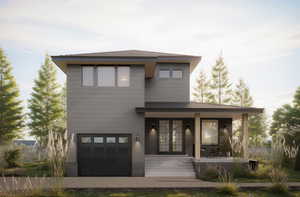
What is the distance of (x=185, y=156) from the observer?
13.6m

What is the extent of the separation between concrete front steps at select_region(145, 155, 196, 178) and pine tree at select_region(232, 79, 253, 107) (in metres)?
17.0

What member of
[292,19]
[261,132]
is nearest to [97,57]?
[292,19]

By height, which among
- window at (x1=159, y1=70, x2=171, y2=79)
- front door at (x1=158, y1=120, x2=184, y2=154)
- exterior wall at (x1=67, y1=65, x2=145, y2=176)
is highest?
window at (x1=159, y1=70, x2=171, y2=79)

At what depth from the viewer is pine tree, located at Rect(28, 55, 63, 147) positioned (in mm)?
22859

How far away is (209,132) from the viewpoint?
14797 millimetres

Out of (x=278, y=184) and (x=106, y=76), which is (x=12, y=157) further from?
(x=278, y=184)

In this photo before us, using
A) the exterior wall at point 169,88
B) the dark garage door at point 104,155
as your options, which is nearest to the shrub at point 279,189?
the dark garage door at point 104,155

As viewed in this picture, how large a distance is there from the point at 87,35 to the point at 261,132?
26164 mm

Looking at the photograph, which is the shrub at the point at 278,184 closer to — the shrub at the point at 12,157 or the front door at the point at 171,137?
the front door at the point at 171,137

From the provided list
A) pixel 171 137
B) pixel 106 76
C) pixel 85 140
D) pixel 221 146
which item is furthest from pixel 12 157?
pixel 221 146

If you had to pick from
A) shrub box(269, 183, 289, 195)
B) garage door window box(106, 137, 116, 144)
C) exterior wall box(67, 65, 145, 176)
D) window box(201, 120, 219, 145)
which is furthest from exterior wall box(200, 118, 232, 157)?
garage door window box(106, 137, 116, 144)

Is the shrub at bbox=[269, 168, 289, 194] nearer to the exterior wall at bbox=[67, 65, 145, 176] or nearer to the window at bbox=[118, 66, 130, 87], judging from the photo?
the exterior wall at bbox=[67, 65, 145, 176]

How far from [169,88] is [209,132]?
13.9ft

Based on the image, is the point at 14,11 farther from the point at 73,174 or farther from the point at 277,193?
the point at 277,193
